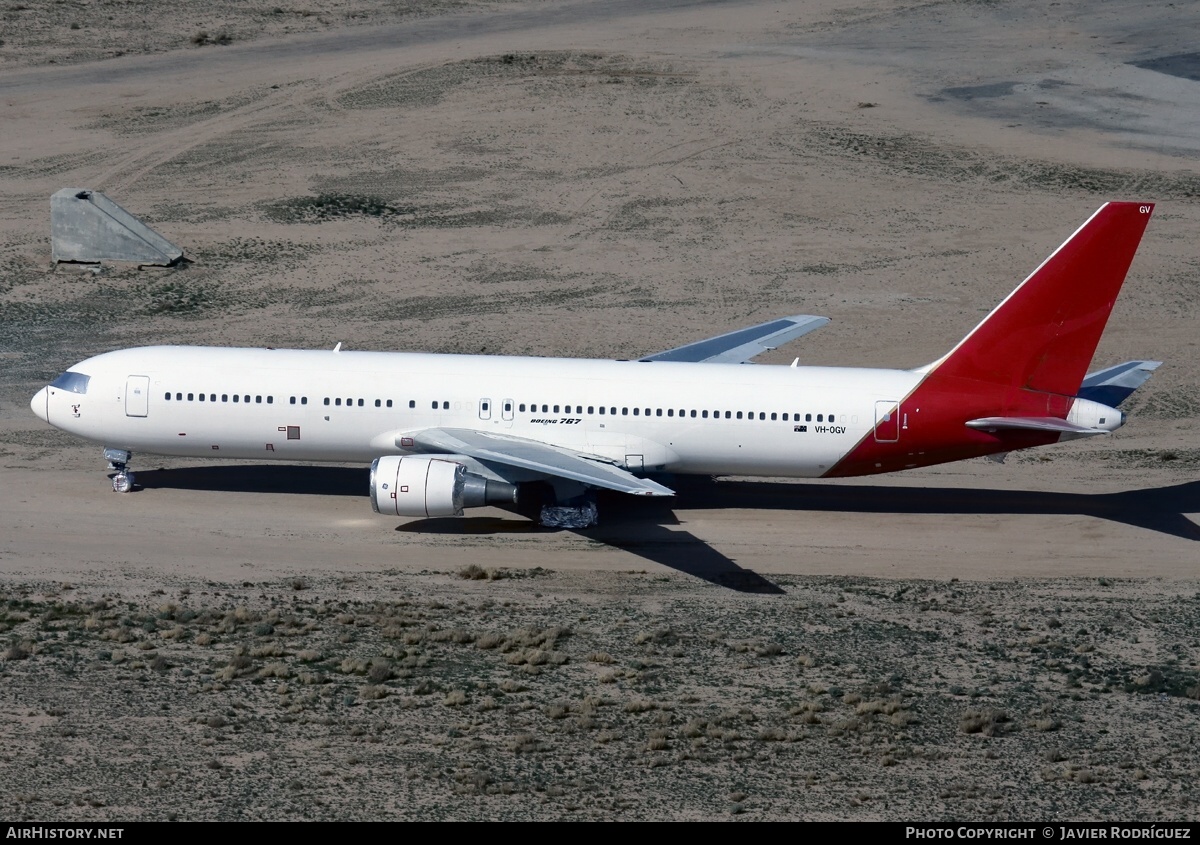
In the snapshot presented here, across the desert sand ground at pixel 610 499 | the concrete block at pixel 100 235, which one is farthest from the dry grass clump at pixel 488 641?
the concrete block at pixel 100 235

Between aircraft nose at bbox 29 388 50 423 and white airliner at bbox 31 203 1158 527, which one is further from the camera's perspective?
aircraft nose at bbox 29 388 50 423

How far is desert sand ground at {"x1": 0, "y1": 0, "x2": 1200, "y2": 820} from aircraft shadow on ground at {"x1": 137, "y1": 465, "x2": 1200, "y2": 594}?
0.18 metres

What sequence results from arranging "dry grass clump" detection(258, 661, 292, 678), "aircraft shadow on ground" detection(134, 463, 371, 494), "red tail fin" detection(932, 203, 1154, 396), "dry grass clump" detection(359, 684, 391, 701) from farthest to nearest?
"aircraft shadow on ground" detection(134, 463, 371, 494)
"red tail fin" detection(932, 203, 1154, 396)
"dry grass clump" detection(258, 661, 292, 678)
"dry grass clump" detection(359, 684, 391, 701)

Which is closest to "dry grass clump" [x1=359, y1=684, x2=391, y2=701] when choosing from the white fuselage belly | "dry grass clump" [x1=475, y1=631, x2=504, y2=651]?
"dry grass clump" [x1=475, y1=631, x2=504, y2=651]

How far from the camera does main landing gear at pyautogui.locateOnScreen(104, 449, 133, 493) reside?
4434cm

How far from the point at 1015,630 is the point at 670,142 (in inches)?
1760

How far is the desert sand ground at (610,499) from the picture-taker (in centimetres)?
2961

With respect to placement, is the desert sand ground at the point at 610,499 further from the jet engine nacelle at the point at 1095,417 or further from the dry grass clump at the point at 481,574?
the jet engine nacelle at the point at 1095,417

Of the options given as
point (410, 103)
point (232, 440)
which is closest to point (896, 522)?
point (232, 440)

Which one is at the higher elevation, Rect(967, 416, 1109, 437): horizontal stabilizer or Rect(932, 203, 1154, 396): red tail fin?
Rect(932, 203, 1154, 396): red tail fin

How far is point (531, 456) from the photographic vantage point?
1602 inches

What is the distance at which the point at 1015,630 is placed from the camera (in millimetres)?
36500

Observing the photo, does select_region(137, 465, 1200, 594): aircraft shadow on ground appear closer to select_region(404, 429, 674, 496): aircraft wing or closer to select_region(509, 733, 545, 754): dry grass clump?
select_region(404, 429, 674, 496): aircraft wing

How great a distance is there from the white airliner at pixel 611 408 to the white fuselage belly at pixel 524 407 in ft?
0.14
